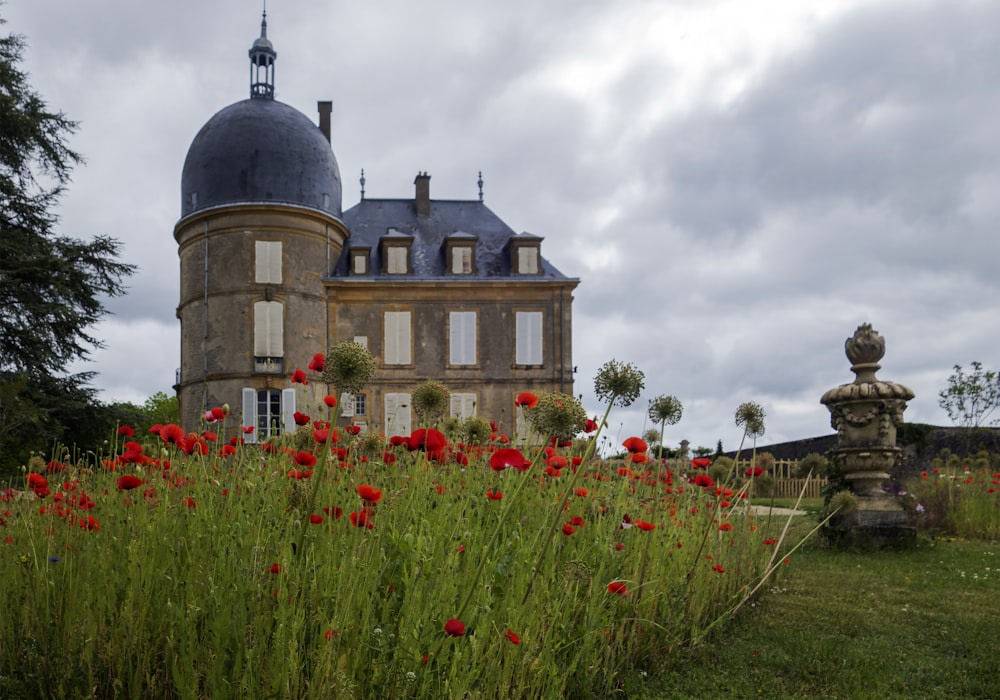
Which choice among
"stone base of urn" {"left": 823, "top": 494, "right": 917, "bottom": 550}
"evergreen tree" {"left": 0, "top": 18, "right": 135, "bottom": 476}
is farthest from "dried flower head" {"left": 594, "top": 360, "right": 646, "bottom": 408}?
"evergreen tree" {"left": 0, "top": 18, "right": 135, "bottom": 476}

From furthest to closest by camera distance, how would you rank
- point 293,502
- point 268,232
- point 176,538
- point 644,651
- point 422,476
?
1. point 268,232
2. point 422,476
3. point 644,651
4. point 176,538
5. point 293,502

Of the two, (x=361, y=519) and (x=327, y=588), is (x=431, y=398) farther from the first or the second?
(x=327, y=588)

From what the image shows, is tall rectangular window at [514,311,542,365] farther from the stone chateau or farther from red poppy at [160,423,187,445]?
red poppy at [160,423,187,445]

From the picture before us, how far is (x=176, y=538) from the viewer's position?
345 centimetres

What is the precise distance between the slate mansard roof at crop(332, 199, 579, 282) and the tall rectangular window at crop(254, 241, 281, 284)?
202 centimetres

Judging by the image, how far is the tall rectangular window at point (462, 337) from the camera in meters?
27.0

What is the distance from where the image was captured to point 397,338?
2700cm

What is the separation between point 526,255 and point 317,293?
7.33 m

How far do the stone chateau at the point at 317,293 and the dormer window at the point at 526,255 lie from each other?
4 cm

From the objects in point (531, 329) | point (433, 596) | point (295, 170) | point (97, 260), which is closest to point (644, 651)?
point (433, 596)

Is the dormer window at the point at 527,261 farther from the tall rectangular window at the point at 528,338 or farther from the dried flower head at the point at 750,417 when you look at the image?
the dried flower head at the point at 750,417

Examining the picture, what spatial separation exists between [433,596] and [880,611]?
4835mm

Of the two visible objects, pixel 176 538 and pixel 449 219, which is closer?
pixel 176 538

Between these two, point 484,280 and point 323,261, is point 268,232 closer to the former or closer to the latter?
point 323,261
